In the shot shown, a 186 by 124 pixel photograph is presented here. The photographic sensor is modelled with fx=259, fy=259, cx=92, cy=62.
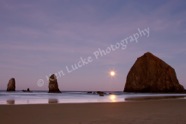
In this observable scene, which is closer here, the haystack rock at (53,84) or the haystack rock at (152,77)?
the haystack rock at (53,84)

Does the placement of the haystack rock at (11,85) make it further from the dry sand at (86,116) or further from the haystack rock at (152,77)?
the dry sand at (86,116)

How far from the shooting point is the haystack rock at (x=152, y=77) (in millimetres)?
169875

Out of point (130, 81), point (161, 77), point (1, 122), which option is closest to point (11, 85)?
point (130, 81)

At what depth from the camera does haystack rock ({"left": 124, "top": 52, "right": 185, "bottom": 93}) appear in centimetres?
16988

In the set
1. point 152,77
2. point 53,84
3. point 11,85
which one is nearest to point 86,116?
point 53,84

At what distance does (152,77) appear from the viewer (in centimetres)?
17500

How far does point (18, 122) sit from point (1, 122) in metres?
0.72

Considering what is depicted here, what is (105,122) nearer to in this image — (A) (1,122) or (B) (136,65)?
(A) (1,122)

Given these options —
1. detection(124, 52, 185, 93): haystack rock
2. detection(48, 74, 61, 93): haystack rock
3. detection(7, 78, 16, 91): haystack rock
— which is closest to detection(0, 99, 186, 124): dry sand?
detection(48, 74, 61, 93): haystack rock

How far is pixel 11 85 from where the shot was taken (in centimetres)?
15650

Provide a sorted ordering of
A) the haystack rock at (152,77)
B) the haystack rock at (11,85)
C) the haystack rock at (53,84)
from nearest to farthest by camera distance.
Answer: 1. the haystack rock at (53,84)
2. the haystack rock at (11,85)
3. the haystack rock at (152,77)

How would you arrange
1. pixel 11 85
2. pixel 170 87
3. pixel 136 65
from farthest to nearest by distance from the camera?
pixel 136 65
pixel 170 87
pixel 11 85

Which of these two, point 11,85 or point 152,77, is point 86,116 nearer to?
point 11,85

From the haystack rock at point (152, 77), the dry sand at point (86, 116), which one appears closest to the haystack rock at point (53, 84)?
the haystack rock at point (152, 77)
